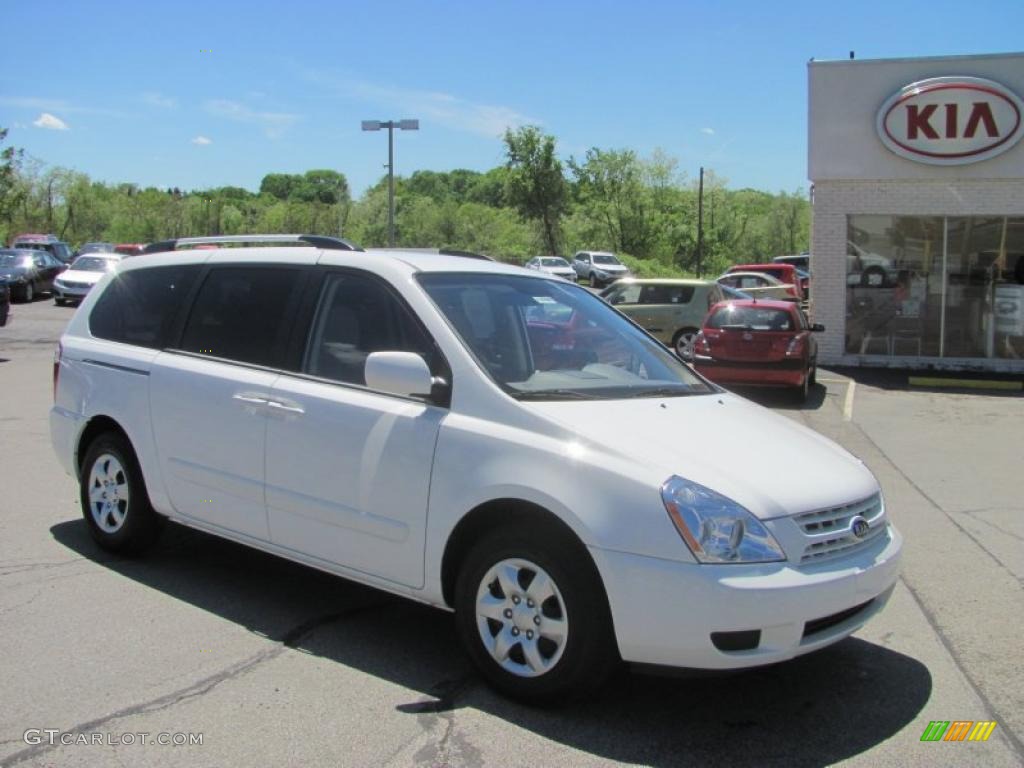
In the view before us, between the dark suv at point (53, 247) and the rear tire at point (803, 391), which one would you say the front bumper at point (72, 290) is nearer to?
the dark suv at point (53, 247)

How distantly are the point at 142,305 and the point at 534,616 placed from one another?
331cm

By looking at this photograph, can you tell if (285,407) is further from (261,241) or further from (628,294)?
(628,294)

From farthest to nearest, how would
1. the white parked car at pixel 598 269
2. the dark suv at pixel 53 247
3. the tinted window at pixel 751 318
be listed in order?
the white parked car at pixel 598 269
the dark suv at pixel 53 247
the tinted window at pixel 751 318

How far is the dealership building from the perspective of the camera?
16.0 m

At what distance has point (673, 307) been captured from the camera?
719 inches

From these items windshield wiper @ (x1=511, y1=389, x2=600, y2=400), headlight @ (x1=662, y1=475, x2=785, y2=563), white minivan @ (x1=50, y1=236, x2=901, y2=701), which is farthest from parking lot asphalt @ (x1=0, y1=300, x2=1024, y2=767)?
windshield wiper @ (x1=511, y1=389, x2=600, y2=400)

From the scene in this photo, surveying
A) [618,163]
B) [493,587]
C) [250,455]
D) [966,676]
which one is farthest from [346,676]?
[618,163]

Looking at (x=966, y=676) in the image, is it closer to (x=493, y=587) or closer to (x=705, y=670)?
(x=705, y=670)

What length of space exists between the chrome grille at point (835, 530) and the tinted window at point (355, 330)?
1.78m

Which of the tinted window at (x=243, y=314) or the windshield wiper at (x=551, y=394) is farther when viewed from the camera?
the tinted window at (x=243, y=314)

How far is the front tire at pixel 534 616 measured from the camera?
→ 3.50 m

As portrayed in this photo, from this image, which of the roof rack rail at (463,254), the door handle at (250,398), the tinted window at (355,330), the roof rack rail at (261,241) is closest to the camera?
the tinted window at (355,330)

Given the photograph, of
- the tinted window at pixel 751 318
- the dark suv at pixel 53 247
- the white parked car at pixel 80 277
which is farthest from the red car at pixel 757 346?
the dark suv at pixel 53 247

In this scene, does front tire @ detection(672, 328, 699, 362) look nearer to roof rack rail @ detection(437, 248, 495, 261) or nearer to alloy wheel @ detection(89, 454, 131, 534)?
roof rack rail @ detection(437, 248, 495, 261)
